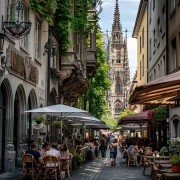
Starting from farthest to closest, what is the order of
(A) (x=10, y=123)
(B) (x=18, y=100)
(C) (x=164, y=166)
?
(B) (x=18, y=100) → (A) (x=10, y=123) → (C) (x=164, y=166)

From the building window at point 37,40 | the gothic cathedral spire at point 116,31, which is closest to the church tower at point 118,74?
the gothic cathedral spire at point 116,31

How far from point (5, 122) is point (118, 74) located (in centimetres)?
14614

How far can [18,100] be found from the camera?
2167 centimetres

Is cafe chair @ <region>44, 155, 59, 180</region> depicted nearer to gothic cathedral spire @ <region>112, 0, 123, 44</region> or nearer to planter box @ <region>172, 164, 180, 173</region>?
planter box @ <region>172, 164, 180, 173</region>

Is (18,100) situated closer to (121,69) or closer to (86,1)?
(86,1)

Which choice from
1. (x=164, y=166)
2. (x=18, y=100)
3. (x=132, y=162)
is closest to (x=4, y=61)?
(x=18, y=100)

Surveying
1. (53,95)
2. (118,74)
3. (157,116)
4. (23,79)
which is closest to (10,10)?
(23,79)

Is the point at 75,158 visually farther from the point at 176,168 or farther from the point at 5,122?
the point at 176,168

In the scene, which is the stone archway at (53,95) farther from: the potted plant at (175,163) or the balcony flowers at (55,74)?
the potted plant at (175,163)

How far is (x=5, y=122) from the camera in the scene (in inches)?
741

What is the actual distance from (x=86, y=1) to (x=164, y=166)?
61.8ft

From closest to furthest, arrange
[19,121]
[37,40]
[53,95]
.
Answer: [19,121] → [37,40] → [53,95]

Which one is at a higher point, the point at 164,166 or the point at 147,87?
the point at 147,87

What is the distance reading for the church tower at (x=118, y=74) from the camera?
529 feet
